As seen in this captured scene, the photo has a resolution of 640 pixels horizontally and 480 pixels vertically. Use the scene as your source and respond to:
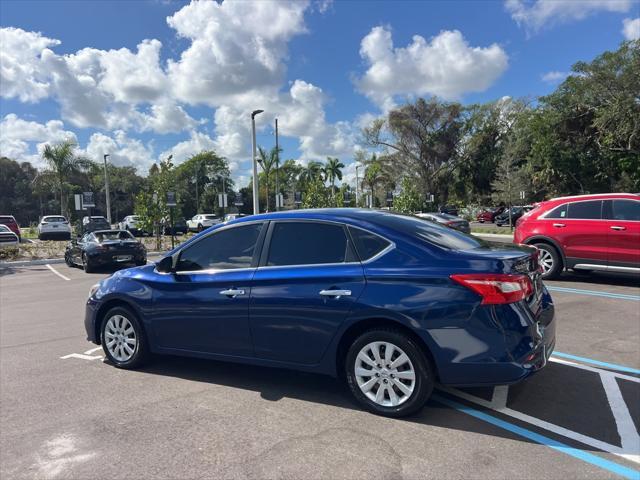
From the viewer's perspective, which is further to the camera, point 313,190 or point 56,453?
point 313,190

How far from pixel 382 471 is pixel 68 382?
3426mm

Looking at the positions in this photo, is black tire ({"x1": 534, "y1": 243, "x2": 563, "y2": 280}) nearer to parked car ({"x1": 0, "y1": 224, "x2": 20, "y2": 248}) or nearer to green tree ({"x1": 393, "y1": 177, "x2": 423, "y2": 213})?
parked car ({"x1": 0, "y1": 224, "x2": 20, "y2": 248})

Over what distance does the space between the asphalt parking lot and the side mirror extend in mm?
1099

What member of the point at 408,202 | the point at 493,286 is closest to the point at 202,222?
the point at 408,202

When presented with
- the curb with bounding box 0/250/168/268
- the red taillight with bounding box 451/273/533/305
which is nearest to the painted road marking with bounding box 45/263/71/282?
the curb with bounding box 0/250/168/268

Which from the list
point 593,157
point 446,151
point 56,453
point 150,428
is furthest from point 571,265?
point 446,151

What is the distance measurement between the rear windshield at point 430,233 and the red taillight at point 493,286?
16.1 inches

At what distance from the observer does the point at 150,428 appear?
3.73 metres

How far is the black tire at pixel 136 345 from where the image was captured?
495cm

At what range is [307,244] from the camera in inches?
163

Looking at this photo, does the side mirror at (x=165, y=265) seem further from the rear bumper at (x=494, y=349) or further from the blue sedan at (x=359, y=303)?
the rear bumper at (x=494, y=349)

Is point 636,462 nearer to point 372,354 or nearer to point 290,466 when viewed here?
point 372,354

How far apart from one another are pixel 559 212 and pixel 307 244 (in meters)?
7.58

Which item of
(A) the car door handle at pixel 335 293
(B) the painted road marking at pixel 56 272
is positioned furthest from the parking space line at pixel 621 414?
(B) the painted road marking at pixel 56 272
